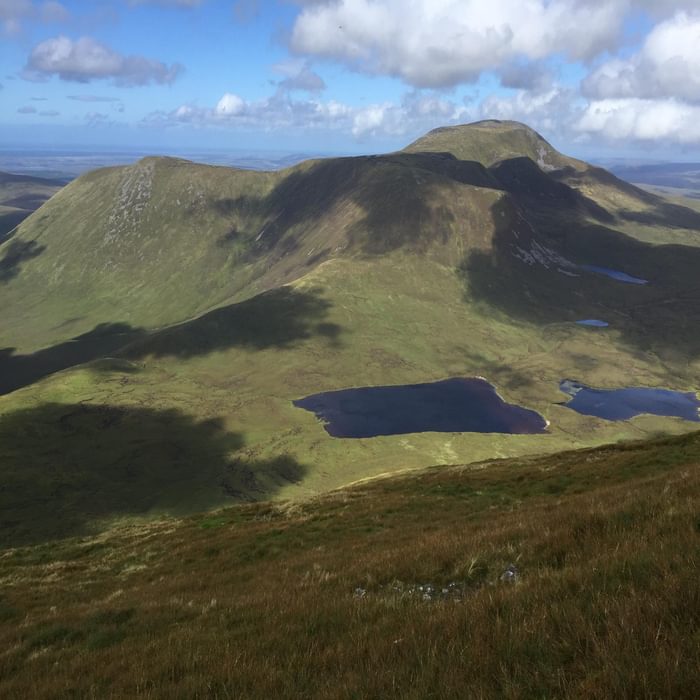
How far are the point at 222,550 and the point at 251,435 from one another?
173 metres

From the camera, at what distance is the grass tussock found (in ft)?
16.9

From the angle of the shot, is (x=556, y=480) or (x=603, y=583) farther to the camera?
(x=556, y=480)

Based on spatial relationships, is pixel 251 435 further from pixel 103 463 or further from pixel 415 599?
pixel 415 599

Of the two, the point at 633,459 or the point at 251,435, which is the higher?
the point at 633,459

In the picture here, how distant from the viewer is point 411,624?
7344mm

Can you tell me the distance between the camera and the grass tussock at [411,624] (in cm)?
516

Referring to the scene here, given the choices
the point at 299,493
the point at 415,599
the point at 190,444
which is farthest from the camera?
the point at 190,444

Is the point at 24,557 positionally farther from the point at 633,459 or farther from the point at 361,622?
the point at 633,459

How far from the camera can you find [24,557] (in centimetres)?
3575

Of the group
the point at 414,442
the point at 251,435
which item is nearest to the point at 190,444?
the point at 251,435

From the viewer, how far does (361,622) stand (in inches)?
326

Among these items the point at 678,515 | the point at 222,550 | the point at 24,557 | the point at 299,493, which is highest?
the point at 678,515

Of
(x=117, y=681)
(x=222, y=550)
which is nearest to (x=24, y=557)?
(x=222, y=550)

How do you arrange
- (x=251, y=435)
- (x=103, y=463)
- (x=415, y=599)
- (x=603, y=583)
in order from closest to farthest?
(x=603, y=583), (x=415, y=599), (x=103, y=463), (x=251, y=435)
